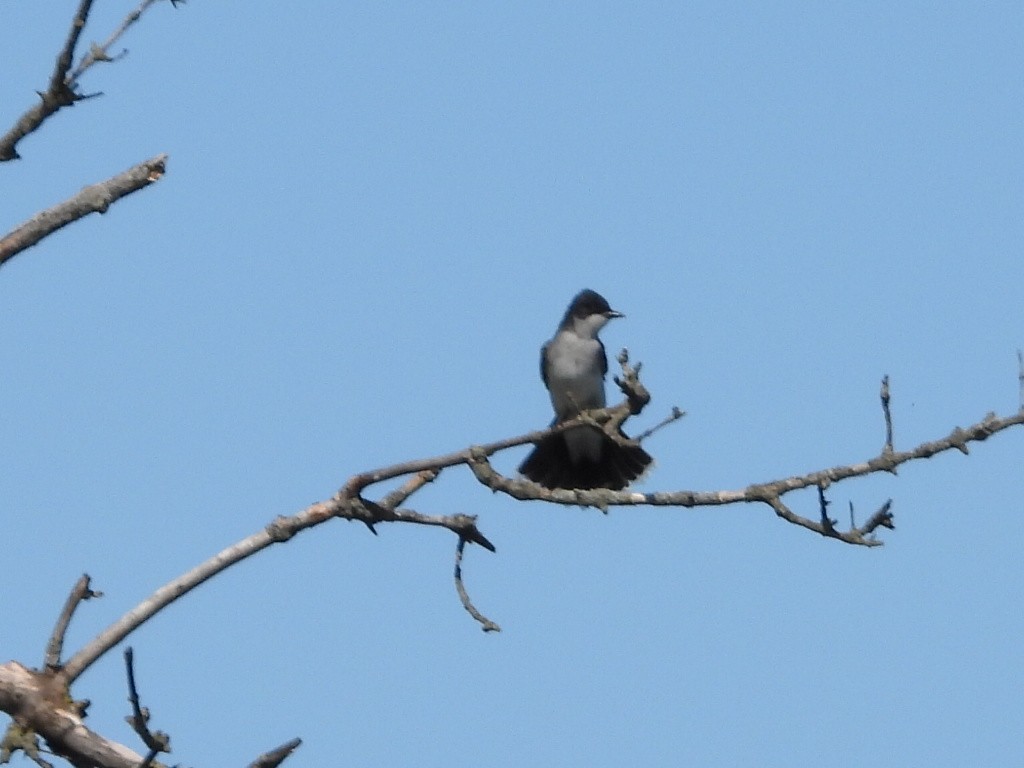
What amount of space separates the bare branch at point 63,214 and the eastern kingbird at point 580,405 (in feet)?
15.8

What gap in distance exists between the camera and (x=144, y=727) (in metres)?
4.28

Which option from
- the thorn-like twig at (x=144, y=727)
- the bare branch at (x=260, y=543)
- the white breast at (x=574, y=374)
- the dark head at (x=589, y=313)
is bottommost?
the thorn-like twig at (x=144, y=727)

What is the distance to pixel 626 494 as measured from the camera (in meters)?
6.24

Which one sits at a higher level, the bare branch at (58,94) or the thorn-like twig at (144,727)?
the bare branch at (58,94)

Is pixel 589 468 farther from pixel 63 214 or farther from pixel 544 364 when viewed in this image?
pixel 63 214

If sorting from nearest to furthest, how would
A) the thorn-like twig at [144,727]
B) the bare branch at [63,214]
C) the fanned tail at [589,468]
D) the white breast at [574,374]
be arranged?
the thorn-like twig at [144,727], the bare branch at [63,214], the fanned tail at [589,468], the white breast at [574,374]

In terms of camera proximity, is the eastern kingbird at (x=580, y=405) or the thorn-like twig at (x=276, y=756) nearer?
the thorn-like twig at (x=276, y=756)

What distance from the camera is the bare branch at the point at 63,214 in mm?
5969

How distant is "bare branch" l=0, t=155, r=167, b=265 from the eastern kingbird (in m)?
4.83

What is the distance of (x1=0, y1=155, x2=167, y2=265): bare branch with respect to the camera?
597 centimetres

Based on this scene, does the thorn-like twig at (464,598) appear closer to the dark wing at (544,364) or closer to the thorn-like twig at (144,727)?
the thorn-like twig at (144,727)

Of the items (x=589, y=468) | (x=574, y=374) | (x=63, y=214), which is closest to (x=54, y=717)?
(x=63, y=214)

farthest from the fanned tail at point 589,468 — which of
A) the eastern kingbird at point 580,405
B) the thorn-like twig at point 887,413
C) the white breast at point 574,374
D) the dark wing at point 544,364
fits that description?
the thorn-like twig at point 887,413

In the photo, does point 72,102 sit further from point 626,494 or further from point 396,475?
point 626,494
